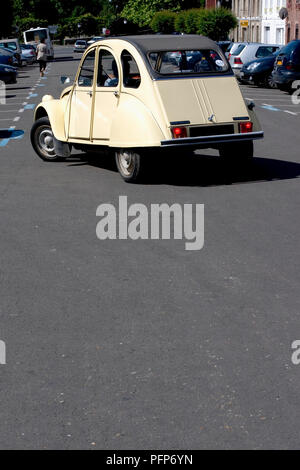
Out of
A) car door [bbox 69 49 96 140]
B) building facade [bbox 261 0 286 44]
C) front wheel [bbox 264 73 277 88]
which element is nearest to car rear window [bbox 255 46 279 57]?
front wheel [bbox 264 73 277 88]

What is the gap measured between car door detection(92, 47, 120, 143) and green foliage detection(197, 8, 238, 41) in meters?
64.6

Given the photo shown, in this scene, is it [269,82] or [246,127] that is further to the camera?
[269,82]

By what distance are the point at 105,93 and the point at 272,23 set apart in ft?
206

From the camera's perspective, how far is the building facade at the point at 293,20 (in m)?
63.0

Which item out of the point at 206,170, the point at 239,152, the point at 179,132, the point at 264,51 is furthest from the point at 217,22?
the point at 179,132

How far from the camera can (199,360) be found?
543cm

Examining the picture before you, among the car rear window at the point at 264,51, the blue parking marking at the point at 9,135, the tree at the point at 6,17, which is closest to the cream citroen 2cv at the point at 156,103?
the blue parking marking at the point at 9,135

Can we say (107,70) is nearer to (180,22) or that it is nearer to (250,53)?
(250,53)

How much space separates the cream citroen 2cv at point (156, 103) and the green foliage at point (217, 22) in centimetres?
6450

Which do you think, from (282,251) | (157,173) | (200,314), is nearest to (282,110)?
(157,173)

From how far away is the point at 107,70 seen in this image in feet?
43.3

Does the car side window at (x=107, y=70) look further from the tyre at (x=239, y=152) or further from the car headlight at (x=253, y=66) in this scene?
the car headlight at (x=253, y=66)

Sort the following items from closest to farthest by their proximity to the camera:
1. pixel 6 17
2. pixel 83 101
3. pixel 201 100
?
1. pixel 201 100
2. pixel 83 101
3. pixel 6 17

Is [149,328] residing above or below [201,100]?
below
